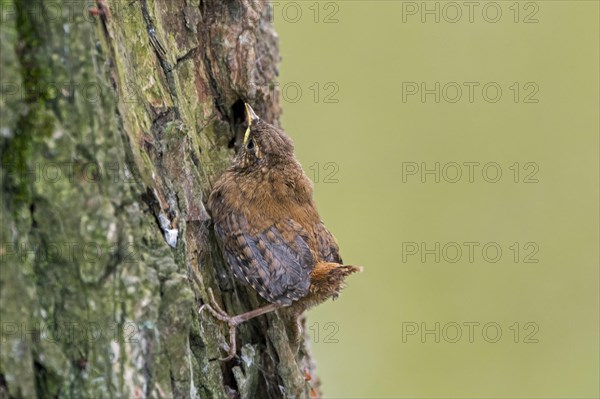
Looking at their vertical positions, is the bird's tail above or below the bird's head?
below

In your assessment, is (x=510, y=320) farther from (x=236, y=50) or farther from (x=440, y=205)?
(x=236, y=50)

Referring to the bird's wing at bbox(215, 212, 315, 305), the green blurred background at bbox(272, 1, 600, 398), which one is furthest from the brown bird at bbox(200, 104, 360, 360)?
the green blurred background at bbox(272, 1, 600, 398)

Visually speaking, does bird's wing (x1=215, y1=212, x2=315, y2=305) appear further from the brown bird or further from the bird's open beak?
the bird's open beak

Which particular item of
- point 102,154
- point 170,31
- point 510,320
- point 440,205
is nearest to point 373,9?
point 440,205

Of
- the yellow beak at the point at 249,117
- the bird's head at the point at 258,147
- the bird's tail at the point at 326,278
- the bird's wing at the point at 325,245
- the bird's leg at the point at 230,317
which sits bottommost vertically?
the bird's leg at the point at 230,317

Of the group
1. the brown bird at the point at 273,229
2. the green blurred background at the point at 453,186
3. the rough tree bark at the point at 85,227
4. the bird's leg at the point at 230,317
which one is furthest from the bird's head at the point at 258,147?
the green blurred background at the point at 453,186

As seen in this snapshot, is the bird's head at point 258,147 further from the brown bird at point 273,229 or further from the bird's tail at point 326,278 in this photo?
the bird's tail at point 326,278

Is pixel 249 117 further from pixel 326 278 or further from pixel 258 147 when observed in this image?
pixel 326 278
